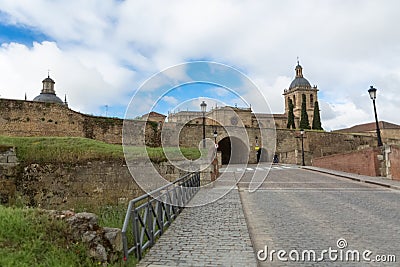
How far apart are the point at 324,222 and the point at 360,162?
14000 mm

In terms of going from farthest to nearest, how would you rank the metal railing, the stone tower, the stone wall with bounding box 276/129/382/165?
1. the stone tower
2. the stone wall with bounding box 276/129/382/165
3. the metal railing

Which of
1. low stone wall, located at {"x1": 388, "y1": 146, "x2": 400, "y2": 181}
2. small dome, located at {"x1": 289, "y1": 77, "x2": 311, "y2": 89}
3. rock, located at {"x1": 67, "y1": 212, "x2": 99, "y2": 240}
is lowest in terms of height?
rock, located at {"x1": 67, "y1": 212, "x2": 99, "y2": 240}

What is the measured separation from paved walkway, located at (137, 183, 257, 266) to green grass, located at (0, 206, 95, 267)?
93cm

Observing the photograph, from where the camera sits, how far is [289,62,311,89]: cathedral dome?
73.8 metres

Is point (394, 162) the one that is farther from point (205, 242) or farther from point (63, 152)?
point (63, 152)

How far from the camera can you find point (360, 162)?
18797 millimetres

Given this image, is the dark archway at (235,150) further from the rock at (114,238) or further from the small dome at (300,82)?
the small dome at (300,82)

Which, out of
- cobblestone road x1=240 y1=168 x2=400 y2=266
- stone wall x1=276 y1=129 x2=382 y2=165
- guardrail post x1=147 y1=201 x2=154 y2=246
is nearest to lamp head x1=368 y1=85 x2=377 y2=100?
cobblestone road x1=240 y1=168 x2=400 y2=266

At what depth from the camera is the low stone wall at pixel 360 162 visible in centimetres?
1705

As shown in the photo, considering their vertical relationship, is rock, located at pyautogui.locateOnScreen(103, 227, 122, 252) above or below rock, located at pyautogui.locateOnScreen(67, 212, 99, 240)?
below

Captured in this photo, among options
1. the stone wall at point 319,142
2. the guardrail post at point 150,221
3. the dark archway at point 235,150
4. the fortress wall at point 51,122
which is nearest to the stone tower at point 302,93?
the stone wall at point 319,142

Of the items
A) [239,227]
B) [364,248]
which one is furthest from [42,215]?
[364,248]

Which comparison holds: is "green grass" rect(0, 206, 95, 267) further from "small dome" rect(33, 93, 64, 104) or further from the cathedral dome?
the cathedral dome

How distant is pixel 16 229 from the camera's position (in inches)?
158
